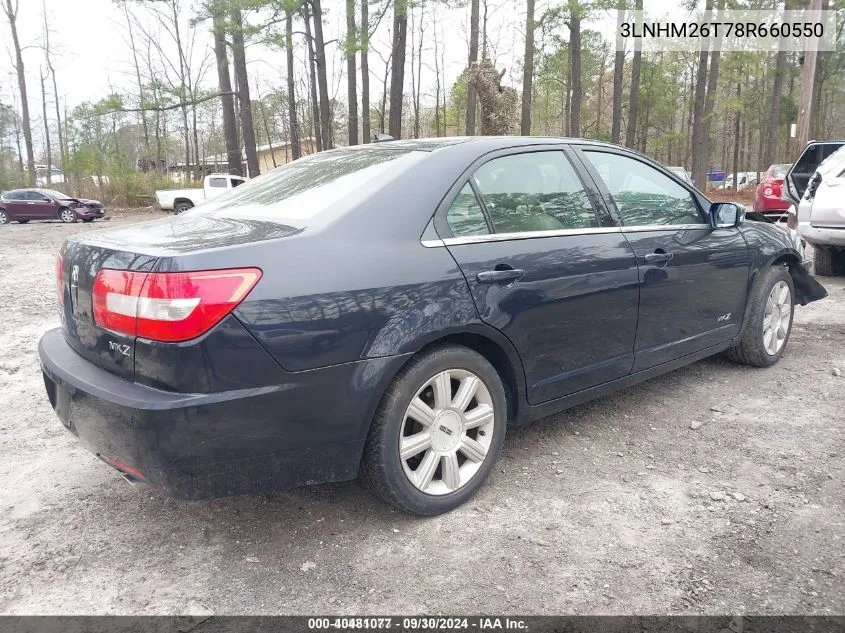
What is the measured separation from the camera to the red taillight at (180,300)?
2.04 meters

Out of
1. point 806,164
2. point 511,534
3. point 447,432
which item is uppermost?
point 806,164

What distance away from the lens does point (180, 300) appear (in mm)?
2043

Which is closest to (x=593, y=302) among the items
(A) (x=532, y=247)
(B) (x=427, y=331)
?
(A) (x=532, y=247)

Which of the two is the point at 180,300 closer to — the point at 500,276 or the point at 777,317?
the point at 500,276

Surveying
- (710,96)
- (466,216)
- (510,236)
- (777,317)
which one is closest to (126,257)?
(466,216)

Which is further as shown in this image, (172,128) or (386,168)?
(172,128)

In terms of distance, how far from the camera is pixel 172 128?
152 feet

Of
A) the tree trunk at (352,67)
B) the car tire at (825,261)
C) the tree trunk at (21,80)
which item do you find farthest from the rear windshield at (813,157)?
the tree trunk at (21,80)

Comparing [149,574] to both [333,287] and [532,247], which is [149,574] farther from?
[532,247]

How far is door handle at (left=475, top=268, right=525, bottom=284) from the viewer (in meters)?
2.67

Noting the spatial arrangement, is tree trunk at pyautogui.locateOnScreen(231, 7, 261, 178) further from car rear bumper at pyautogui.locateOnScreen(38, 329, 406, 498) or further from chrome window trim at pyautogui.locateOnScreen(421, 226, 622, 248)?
car rear bumper at pyautogui.locateOnScreen(38, 329, 406, 498)

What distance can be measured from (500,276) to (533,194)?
1.95 feet

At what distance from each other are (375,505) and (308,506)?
0.29 meters

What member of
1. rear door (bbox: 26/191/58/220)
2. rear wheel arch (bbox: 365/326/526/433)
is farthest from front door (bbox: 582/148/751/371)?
rear door (bbox: 26/191/58/220)
